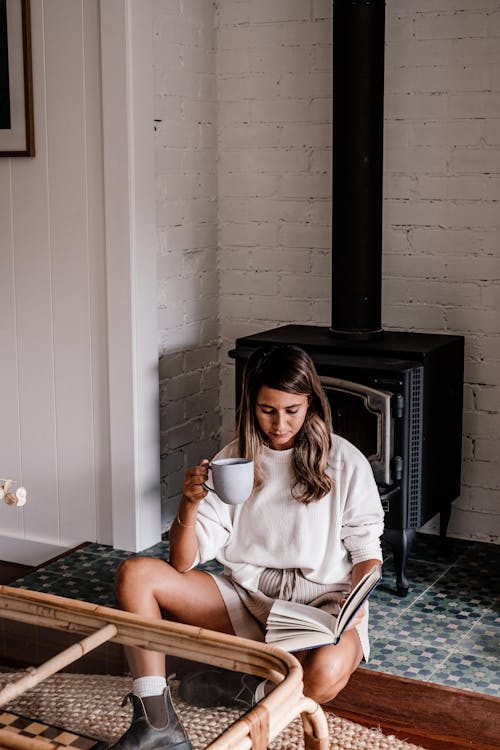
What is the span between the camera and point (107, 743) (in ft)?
5.36

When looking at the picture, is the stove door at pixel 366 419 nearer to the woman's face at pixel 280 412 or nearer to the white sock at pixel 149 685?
the woman's face at pixel 280 412

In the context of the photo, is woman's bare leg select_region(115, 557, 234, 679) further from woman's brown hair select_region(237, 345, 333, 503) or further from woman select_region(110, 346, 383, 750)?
woman's brown hair select_region(237, 345, 333, 503)

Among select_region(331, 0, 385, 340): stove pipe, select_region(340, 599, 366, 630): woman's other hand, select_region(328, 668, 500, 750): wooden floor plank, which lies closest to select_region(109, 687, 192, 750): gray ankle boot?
select_region(340, 599, 366, 630): woman's other hand

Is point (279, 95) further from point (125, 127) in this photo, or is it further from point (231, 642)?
point (231, 642)

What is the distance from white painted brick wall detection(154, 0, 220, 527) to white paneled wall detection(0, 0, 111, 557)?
234 mm

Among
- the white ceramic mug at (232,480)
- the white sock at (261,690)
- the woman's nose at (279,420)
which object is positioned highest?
the woman's nose at (279,420)

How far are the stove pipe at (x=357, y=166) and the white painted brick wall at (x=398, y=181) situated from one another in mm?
256

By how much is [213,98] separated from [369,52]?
779 mm

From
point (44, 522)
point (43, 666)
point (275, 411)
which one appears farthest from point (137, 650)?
point (44, 522)

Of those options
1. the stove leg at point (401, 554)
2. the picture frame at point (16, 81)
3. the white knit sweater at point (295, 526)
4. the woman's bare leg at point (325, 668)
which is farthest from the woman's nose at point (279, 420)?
the picture frame at point (16, 81)

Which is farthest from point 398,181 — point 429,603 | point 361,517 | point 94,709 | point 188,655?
point 94,709

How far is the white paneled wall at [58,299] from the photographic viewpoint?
334 centimetres

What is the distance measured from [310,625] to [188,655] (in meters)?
0.32

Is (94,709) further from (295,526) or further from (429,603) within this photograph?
(429,603)
